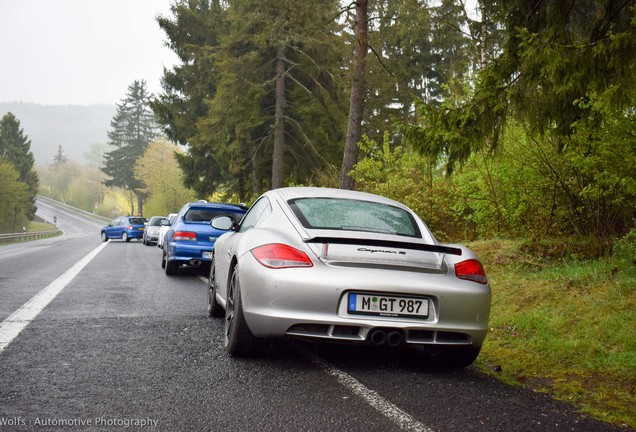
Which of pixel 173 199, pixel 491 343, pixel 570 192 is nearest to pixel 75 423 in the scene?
pixel 491 343

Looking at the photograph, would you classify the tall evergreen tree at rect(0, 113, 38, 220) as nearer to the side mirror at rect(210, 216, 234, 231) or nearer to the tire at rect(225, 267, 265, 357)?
the side mirror at rect(210, 216, 234, 231)

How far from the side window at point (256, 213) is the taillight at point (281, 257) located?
93cm

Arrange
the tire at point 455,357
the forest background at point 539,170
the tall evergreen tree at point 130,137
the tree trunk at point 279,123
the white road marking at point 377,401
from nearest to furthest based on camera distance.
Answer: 1. the white road marking at point 377,401
2. the tire at point 455,357
3. the forest background at point 539,170
4. the tree trunk at point 279,123
5. the tall evergreen tree at point 130,137

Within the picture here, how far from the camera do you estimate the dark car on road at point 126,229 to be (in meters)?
33.7

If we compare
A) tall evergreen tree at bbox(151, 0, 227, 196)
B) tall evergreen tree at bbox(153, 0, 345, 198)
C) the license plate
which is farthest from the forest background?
tall evergreen tree at bbox(151, 0, 227, 196)

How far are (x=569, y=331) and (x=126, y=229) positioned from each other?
32.1 meters

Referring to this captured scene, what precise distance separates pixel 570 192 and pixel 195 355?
22.0 ft

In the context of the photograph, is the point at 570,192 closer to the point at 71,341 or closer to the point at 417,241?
the point at 417,241

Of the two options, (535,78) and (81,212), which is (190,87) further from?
(81,212)

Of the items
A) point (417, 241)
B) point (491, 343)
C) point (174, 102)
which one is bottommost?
point (491, 343)

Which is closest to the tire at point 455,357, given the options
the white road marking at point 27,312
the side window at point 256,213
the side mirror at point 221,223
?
the side window at point 256,213

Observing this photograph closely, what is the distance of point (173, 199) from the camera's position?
2382 inches

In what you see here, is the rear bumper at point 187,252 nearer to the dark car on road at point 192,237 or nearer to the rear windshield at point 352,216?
the dark car on road at point 192,237

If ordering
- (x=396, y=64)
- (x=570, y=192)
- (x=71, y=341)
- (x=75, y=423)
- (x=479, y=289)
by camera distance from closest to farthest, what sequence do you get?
(x=75, y=423) < (x=479, y=289) < (x=71, y=341) < (x=570, y=192) < (x=396, y=64)
